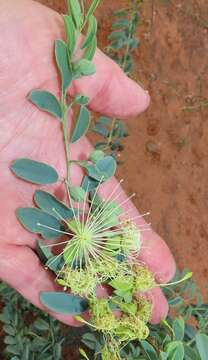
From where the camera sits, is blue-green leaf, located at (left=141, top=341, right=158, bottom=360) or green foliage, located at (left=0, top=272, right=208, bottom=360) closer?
blue-green leaf, located at (left=141, top=341, right=158, bottom=360)

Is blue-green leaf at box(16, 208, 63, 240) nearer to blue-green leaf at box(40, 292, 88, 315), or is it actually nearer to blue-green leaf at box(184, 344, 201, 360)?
blue-green leaf at box(40, 292, 88, 315)

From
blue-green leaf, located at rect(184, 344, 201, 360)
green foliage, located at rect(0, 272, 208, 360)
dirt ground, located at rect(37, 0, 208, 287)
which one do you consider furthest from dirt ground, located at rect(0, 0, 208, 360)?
blue-green leaf, located at rect(184, 344, 201, 360)

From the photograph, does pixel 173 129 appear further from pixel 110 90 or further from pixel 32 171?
→ pixel 32 171

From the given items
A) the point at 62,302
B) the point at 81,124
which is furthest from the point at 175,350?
the point at 81,124

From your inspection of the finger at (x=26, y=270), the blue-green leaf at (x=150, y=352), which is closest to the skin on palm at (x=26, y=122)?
the finger at (x=26, y=270)

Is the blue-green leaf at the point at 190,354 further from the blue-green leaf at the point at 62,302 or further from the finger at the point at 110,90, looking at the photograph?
the finger at the point at 110,90

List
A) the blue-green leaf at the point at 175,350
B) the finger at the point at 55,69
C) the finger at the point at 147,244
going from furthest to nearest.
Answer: the finger at the point at 147,244 < the finger at the point at 55,69 < the blue-green leaf at the point at 175,350

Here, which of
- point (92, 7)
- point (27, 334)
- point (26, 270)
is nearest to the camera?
point (92, 7)
